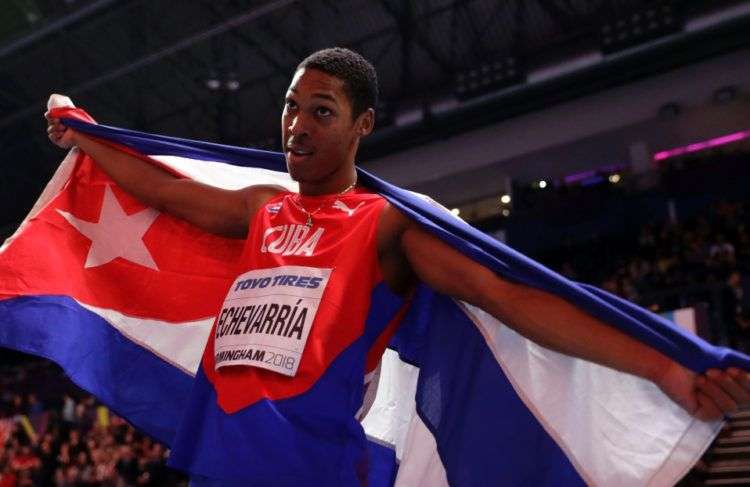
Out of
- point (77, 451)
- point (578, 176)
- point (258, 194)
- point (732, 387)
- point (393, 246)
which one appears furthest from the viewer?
point (578, 176)

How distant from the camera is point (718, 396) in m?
1.38

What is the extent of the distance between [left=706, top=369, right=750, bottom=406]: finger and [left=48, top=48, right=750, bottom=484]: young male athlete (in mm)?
36

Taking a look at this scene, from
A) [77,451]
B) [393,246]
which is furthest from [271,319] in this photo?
[77,451]

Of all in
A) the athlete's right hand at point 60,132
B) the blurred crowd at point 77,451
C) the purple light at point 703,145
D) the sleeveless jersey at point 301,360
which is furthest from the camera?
the purple light at point 703,145

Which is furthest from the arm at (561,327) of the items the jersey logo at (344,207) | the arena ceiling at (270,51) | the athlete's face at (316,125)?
the arena ceiling at (270,51)

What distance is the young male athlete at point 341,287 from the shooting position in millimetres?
1580

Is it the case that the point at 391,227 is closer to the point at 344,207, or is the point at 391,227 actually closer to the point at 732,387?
the point at 344,207

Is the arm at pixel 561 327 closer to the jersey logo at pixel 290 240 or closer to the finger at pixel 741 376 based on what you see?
the finger at pixel 741 376

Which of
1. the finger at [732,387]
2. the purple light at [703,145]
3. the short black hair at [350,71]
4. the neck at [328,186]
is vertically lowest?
the finger at [732,387]

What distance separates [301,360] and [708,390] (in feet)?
2.52

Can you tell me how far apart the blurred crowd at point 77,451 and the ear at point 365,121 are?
257 inches

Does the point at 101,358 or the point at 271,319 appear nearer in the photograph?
the point at 271,319

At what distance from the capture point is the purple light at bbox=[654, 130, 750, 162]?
1261cm

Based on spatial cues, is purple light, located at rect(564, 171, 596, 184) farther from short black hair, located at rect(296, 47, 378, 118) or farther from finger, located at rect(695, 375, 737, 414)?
finger, located at rect(695, 375, 737, 414)
